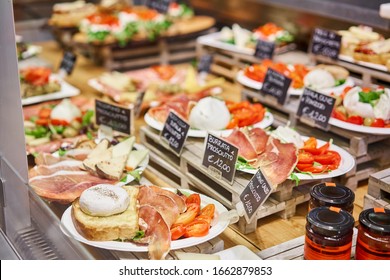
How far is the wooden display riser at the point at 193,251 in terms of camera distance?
200 cm

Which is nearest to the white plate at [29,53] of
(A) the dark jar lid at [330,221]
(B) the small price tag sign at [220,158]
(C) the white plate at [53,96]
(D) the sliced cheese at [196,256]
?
(C) the white plate at [53,96]

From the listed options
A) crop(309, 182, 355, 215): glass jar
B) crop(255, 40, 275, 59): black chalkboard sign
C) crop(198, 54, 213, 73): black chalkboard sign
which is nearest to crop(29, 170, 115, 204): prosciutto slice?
crop(309, 182, 355, 215): glass jar

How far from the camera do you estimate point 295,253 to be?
2.09 meters

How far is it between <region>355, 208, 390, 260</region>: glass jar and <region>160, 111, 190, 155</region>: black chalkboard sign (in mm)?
965

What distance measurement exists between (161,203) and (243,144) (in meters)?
0.55

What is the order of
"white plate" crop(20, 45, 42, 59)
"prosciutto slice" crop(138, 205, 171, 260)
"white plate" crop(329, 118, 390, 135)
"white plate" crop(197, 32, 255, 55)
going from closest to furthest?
1. "prosciutto slice" crop(138, 205, 171, 260)
2. "white plate" crop(329, 118, 390, 135)
3. "white plate" crop(197, 32, 255, 55)
4. "white plate" crop(20, 45, 42, 59)

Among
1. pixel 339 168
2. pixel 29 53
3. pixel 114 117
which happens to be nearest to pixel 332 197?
pixel 339 168

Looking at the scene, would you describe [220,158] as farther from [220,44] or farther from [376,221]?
[220,44]

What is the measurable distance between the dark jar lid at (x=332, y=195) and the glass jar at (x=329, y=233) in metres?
0.10

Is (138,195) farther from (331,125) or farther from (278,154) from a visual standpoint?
(331,125)

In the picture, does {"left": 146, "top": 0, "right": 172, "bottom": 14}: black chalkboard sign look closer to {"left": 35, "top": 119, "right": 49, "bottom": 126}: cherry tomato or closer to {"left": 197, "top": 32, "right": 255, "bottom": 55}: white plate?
{"left": 197, "top": 32, "right": 255, "bottom": 55}: white plate

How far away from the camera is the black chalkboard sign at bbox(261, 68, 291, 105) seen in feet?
10.3

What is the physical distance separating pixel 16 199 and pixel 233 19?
127 inches

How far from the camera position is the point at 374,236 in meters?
1.82
